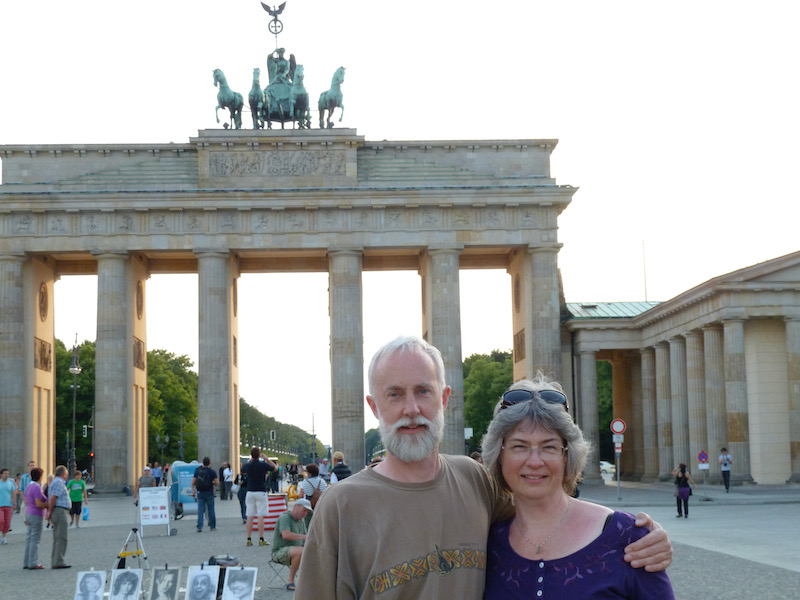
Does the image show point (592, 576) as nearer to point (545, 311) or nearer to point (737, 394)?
point (737, 394)

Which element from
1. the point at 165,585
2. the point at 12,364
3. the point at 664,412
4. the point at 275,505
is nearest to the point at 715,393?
the point at 664,412

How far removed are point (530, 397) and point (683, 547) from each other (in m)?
18.5

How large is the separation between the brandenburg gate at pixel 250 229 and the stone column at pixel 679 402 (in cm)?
591

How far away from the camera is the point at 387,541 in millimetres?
4781

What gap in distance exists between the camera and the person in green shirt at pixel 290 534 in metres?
16.4

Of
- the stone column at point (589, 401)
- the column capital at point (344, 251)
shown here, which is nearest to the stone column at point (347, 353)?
the column capital at point (344, 251)

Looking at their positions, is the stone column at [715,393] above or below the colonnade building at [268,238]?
below

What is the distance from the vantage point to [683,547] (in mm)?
22250

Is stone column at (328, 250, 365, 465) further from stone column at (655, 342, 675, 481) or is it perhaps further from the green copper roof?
stone column at (655, 342, 675, 481)

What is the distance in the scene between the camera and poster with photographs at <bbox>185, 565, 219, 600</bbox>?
497 inches

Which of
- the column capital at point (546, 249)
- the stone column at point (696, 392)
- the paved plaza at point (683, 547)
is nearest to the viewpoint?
the paved plaza at point (683, 547)

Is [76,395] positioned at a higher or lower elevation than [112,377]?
lower

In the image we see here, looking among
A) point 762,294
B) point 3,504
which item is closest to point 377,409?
point 3,504

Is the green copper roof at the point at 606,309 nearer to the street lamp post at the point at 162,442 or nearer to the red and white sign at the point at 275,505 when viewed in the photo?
the red and white sign at the point at 275,505
